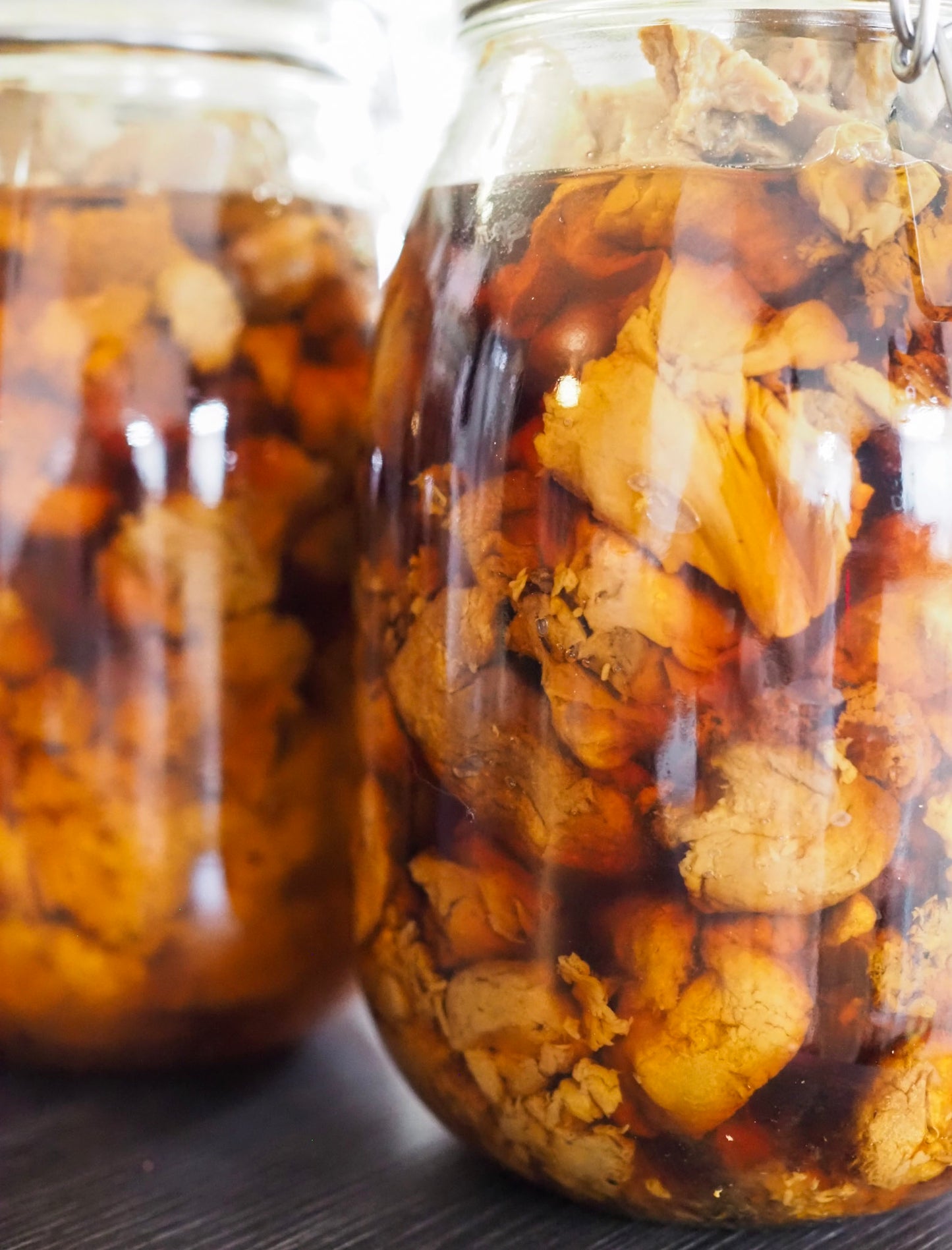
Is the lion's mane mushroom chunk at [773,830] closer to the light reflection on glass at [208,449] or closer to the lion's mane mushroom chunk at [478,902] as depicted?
the lion's mane mushroom chunk at [478,902]

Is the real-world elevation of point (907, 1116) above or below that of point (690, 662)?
below

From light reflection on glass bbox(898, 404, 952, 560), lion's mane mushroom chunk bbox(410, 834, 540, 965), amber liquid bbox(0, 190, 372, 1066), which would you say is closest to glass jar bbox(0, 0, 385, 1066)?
amber liquid bbox(0, 190, 372, 1066)

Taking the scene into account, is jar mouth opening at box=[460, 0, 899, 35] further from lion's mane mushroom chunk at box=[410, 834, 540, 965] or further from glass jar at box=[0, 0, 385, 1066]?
lion's mane mushroom chunk at box=[410, 834, 540, 965]

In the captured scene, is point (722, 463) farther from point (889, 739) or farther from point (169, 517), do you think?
point (169, 517)

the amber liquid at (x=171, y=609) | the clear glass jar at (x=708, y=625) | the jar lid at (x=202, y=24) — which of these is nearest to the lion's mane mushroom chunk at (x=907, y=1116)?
the clear glass jar at (x=708, y=625)

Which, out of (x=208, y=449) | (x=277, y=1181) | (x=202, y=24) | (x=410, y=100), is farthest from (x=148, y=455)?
(x=410, y=100)

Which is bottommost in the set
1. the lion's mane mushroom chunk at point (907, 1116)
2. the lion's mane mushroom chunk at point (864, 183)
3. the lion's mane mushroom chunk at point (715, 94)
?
the lion's mane mushroom chunk at point (907, 1116)
